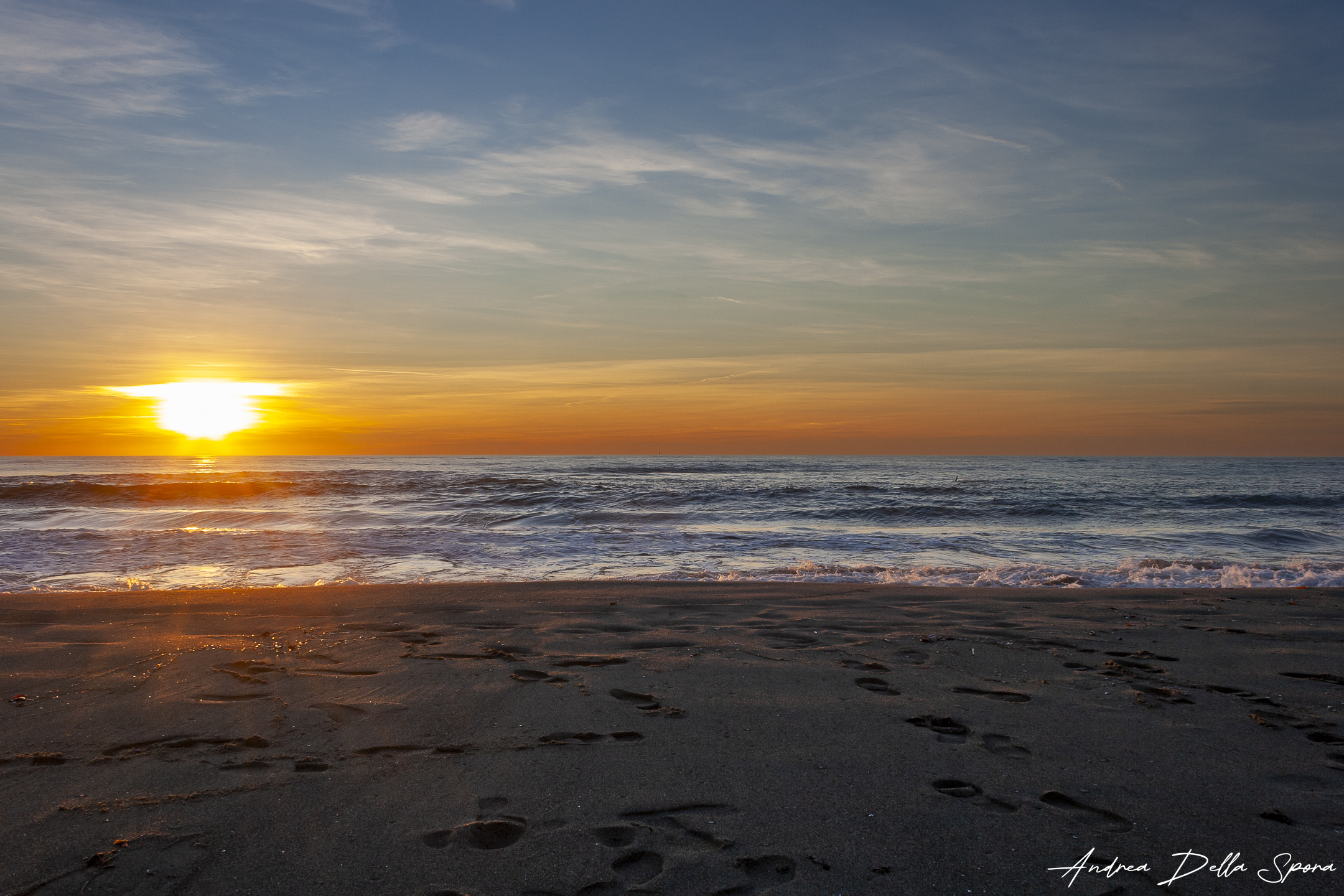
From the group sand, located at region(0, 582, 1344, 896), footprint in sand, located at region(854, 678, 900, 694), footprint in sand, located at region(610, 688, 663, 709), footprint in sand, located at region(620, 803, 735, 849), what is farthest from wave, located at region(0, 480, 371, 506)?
footprint in sand, located at region(620, 803, 735, 849)

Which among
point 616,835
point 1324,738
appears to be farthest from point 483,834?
point 1324,738

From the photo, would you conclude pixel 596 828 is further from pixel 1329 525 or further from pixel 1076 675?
pixel 1329 525

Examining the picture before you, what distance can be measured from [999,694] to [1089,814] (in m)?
1.48

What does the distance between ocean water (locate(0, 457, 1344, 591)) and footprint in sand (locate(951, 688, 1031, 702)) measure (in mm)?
4880

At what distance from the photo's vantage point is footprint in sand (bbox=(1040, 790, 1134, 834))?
280cm

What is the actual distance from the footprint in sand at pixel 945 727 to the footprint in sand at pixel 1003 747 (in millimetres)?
104

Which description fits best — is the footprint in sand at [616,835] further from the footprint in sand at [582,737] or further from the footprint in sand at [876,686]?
the footprint in sand at [876,686]

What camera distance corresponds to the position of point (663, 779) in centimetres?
318

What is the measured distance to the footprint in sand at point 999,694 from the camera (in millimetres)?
4246

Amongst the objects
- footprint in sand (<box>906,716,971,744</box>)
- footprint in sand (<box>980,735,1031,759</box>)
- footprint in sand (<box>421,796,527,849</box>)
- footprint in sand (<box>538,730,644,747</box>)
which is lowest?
footprint in sand (<box>538,730,644,747</box>)

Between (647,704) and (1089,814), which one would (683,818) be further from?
(1089,814)

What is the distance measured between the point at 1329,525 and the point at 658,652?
21.3 m

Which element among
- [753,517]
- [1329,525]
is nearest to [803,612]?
[753,517]

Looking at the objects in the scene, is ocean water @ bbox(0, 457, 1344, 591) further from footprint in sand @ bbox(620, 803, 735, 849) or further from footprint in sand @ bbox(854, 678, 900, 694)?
footprint in sand @ bbox(620, 803, 735, 849)
